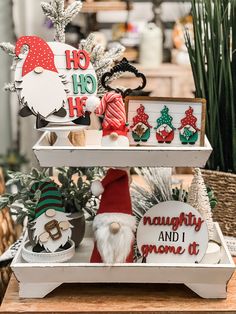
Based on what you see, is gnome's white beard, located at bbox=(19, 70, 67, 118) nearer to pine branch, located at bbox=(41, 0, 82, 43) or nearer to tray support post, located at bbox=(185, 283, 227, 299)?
pine branch, located at bbox=(41, 0, 82, 43)

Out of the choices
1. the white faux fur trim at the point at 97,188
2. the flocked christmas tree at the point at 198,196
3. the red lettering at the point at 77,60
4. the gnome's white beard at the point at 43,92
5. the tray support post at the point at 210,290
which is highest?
the red lettering at the point at 77,60

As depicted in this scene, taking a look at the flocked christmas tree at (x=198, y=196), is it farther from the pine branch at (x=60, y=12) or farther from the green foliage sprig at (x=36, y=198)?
the pine branch at (x=60, y=12)

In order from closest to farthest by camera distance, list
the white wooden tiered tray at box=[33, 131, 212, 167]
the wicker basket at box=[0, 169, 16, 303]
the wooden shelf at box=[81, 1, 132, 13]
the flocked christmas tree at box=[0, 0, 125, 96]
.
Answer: the white wooden tiered tray at box=[33, 131, 212, 167], the flocked christmas tree at box=[0, 0, 125, 96], the wicker basket at box=[0, 169, 16, 303], the wooden shelf at box=[81, 1, 132, 13]

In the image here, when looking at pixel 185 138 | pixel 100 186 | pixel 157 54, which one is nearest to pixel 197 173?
pixel 185 138

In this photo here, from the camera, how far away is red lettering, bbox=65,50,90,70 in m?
1.40

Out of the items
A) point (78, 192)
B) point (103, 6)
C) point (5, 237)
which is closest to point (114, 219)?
point (78, 192)

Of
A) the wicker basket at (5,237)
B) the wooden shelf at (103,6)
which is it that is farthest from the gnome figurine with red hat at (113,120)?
the wooden shelf at (103,6)

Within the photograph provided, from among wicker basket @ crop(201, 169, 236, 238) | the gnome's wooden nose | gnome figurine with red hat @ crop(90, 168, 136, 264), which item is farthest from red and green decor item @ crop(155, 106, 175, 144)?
wicker basket @ crop(201, 169, 236, 238)

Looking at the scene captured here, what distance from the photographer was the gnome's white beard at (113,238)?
135 cm

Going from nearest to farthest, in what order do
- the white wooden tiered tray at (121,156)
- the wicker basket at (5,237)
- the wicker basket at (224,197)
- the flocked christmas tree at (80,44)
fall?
the white wooden tiered tray at (121,156) < the flocked christmas tree at (80,44) < the wicker basket at (224,197) < the wicker basket at (5,237)

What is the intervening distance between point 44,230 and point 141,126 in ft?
1.03

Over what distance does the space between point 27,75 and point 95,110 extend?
0.54 feet

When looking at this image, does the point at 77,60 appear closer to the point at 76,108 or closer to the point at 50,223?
the point at 76,108

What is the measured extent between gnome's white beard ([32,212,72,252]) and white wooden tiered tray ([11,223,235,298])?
0.15ft
